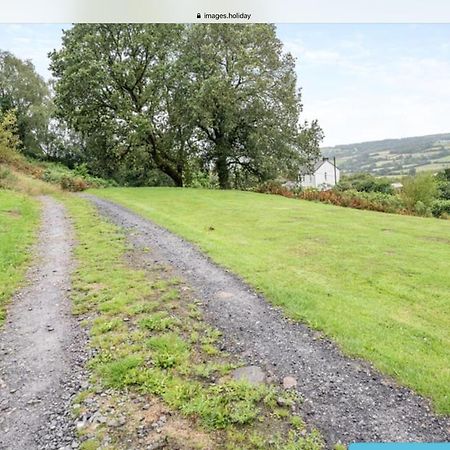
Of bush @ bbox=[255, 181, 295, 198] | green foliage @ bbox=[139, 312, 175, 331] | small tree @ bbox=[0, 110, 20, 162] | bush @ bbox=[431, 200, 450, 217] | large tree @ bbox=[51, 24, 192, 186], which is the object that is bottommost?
bush @ bbox=[431, 200, 450, 217]

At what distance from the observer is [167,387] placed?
327 cm

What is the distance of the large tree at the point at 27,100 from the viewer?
25.2 meters

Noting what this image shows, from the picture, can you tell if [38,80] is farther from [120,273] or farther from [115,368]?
[115,368]

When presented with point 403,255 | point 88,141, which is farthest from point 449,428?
point 88,141

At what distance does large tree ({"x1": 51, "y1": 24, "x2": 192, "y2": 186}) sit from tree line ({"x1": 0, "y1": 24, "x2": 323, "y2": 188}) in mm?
49

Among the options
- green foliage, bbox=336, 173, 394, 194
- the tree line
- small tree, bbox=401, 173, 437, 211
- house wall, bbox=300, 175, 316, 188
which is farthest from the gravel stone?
green foliage, bbox=336, 173, 394, 194

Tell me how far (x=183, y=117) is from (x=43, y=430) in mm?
18171

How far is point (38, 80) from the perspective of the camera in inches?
1120

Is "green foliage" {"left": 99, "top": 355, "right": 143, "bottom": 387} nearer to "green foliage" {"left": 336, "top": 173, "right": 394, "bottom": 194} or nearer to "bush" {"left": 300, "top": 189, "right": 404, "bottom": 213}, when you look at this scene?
"bush" {"left": 300, "top": 189, "right": 404, "bottom": 213}

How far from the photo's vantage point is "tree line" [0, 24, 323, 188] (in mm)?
18156

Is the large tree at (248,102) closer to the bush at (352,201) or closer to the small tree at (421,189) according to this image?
the bush at (352,201)

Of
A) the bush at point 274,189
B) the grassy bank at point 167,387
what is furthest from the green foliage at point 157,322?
the bush at point 274,189

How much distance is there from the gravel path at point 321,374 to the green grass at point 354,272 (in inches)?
8.4

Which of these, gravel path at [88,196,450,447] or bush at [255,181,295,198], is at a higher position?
bush at [255,181,295,198]
